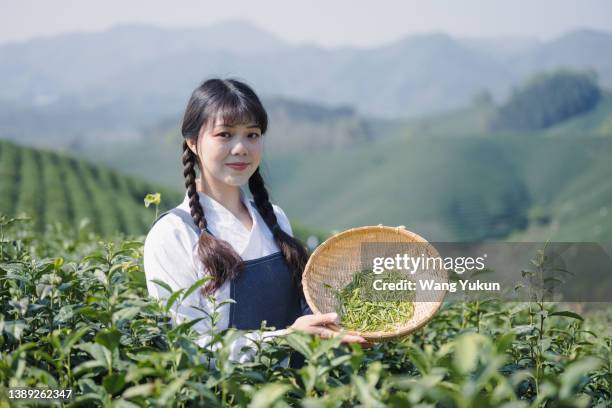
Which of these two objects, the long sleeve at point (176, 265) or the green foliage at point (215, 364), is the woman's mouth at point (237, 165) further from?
the green foliage at point (215, 364)

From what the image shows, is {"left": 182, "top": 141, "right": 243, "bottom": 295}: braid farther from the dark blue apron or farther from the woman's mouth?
the woman's mouth

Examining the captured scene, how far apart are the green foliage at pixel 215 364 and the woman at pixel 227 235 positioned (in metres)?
0.17

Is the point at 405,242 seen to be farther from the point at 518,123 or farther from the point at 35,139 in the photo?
the point at 35,139

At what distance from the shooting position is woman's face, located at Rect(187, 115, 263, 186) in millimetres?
2139

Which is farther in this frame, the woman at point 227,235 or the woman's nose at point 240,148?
the woman's nose at point 240,148

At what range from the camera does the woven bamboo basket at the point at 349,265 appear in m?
2.10

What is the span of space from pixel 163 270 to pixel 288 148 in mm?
76541

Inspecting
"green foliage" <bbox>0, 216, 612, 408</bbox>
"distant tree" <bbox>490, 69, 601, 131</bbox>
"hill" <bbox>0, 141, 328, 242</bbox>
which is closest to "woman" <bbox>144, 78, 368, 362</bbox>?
"green foliage" <bbox>0, 216, 612, 408</bbox>

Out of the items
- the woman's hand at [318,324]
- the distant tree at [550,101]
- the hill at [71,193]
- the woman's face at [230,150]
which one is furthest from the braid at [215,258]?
the distant tree at [550,101]

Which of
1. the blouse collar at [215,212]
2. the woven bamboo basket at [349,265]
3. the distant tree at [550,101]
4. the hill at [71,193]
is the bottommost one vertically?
the woven bamboo basket at [349,265]

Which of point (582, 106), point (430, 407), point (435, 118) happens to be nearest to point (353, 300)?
point (430, 407)

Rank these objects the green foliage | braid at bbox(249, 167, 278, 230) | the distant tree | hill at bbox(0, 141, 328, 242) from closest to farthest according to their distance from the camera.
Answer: the green foliage
braid at bbox(249, 167, 278, 230)
hill at bbox(0, 141, 328, 242)
the distant tree

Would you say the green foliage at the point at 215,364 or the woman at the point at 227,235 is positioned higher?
the woman at the point at 227,235

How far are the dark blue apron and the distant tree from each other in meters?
79.0
